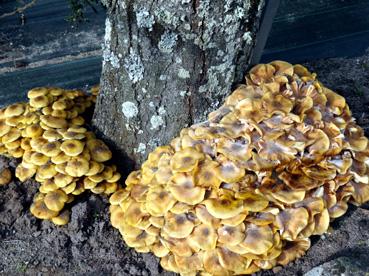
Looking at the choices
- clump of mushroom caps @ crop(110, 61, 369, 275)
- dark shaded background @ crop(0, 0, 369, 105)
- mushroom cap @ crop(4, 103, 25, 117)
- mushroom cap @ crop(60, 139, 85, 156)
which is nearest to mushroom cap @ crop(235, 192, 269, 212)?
clump of mushroom caps @ crop(110, 61, 369, 275)

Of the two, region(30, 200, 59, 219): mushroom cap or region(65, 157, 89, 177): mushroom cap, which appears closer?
region(65, 157, 89, 177): mushroom cap

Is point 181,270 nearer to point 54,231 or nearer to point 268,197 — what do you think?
point 268,197

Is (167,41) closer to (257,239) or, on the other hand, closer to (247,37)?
(247,37)

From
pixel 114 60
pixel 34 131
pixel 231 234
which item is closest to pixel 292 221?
pixel 231 234

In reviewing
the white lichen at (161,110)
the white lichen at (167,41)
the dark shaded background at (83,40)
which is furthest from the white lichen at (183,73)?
the dark shaded background at (83,40)

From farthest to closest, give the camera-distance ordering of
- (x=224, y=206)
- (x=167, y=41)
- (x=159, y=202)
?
(x=167, y=41), (x=159, y=202), (x=224, y=206)

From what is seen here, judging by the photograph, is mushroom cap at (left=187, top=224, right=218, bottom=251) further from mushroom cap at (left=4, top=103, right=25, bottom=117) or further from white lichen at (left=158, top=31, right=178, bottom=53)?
mushroom cap at (left=4, top=103, right=25, bottom=117)
